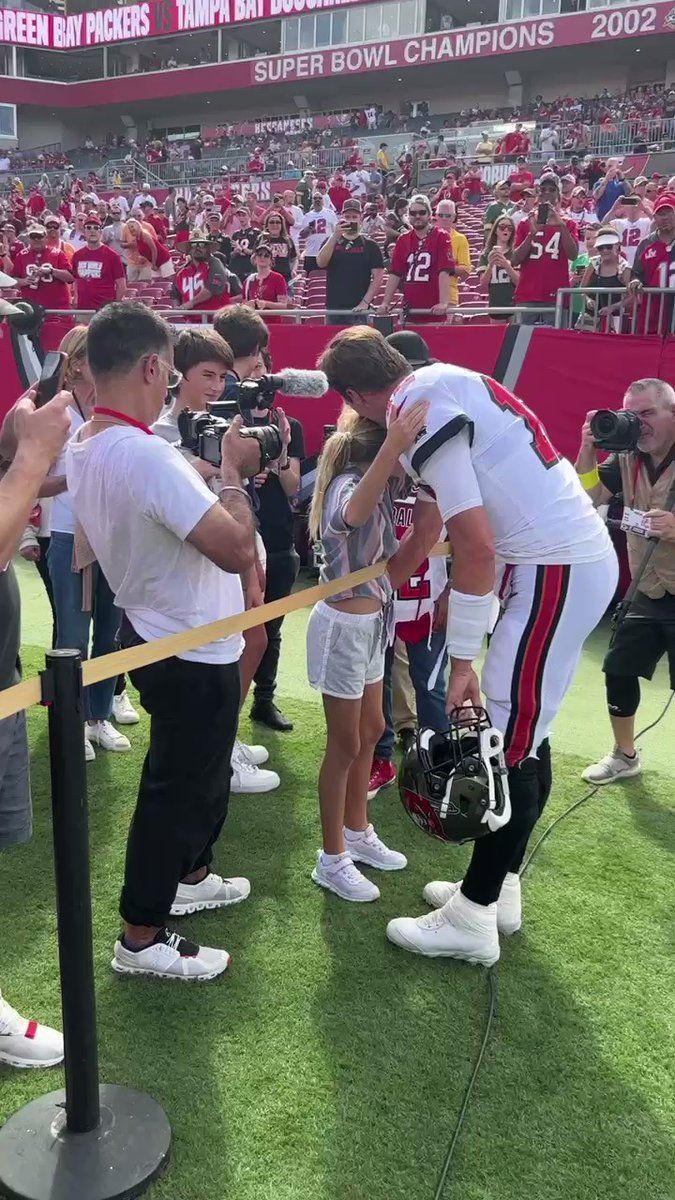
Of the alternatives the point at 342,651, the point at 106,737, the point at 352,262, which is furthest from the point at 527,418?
the point at 352,262

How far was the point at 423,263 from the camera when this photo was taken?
29.5ft

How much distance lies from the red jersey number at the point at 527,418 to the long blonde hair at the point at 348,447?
0.56m

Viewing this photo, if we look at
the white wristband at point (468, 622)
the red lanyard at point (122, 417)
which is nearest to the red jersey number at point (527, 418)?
the white wristband at point (468, 622)

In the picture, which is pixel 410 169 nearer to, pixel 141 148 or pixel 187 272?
pixel 187 272

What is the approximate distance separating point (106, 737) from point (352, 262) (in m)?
6.18

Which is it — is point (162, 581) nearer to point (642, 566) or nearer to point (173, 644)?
point (173, 644)

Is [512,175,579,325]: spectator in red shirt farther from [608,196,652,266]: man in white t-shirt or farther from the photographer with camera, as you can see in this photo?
the photographer with camera

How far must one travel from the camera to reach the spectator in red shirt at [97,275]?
35.4 feet

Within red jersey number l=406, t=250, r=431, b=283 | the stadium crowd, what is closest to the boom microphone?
the stadium crowd

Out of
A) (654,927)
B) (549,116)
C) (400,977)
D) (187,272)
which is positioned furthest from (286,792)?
(549,116)

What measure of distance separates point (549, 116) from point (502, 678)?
121 feet

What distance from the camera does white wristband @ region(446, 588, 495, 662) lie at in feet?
8.34

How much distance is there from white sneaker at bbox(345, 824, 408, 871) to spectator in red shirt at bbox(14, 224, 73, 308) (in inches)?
341

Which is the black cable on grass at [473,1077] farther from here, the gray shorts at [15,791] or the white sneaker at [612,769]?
the white sneaker at [612,769]
